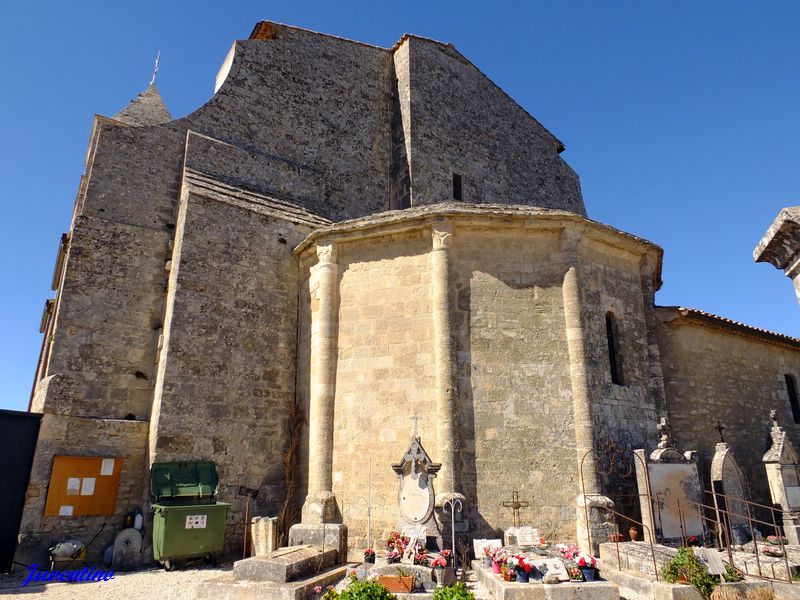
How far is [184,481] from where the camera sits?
9.73m

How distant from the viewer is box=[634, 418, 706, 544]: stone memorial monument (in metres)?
9.21

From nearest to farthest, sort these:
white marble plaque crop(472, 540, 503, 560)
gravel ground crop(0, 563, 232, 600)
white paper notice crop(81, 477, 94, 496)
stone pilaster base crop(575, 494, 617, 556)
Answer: gravel ground crop(0, 563, 232, 600) < white marble plaque crop(472, 540, 503, 560) < stone pilaster base crop(575, 494, 617, 556) < white paper notice crop(81, 477, 94, 496)

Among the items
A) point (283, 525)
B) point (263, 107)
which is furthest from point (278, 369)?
point (263, 107)

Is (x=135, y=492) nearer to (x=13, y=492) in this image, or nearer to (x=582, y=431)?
(x=13, y=492)

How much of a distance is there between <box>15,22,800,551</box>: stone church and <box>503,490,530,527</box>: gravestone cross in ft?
0.36

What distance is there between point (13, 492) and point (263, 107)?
9.99 metres

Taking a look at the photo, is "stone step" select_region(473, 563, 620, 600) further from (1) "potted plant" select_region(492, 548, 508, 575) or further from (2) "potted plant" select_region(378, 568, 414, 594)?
(2) "potted plant" select_region(378, 568, 414, 594)

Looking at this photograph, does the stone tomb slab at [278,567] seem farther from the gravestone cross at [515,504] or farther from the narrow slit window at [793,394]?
the narrow slit window at [793,394]

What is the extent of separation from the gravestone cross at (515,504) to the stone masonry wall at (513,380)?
0.08m

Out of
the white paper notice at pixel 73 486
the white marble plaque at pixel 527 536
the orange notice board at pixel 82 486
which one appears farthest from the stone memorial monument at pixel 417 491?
the white paper notice at pixel 73 486

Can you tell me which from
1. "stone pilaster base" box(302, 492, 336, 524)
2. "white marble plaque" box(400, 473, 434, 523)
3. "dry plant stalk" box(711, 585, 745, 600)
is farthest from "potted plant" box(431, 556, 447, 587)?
"dry plant stalk" box(711, 585, 745, 600)

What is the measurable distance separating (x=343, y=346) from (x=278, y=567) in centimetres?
450

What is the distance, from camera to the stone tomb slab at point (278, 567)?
7.24 meters

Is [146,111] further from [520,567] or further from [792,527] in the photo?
[792,527]
